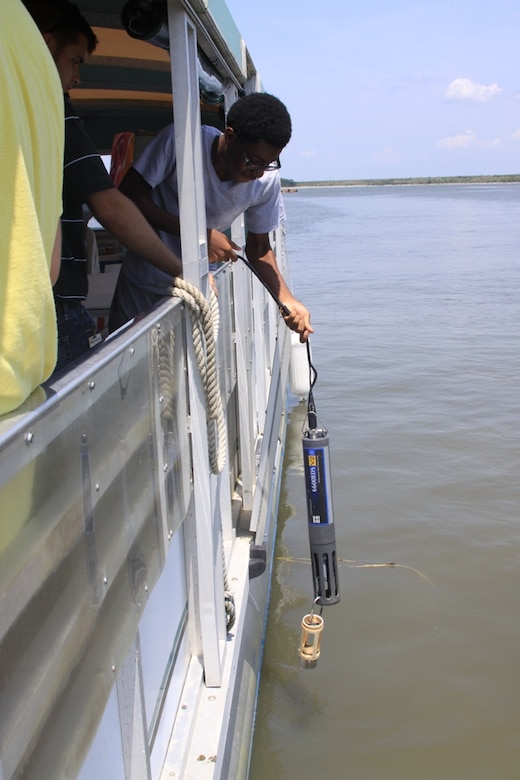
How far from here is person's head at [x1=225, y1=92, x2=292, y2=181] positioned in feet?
9.01

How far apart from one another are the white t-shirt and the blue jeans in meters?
0.36

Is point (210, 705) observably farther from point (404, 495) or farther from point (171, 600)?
point (404, 495)

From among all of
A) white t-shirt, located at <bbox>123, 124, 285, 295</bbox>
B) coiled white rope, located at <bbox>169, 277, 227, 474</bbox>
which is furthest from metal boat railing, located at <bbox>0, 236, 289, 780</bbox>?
white t-shirt, located at <bbox>123, 124, 285, 295</bbox>

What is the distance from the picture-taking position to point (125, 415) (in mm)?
1614

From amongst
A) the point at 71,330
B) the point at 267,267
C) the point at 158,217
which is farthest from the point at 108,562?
the point at 267,267

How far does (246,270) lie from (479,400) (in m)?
6.12

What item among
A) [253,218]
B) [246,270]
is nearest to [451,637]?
[246,270]

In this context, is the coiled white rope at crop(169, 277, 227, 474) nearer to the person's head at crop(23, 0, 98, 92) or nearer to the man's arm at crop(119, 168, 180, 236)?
the man's arm at crop(119, 168, 180, 236)

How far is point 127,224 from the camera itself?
2.11 metres

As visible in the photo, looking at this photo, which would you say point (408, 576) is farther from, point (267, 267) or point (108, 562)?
point (108, 562)

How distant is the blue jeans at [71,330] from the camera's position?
7.93 ft

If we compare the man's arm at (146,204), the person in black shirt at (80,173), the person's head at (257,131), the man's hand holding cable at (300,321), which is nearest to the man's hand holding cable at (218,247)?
the man's arm at (146,204)

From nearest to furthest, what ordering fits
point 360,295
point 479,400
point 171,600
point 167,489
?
point 167,489, point 171,600, point 479,400, point 360,295

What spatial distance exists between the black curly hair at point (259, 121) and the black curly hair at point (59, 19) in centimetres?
72
